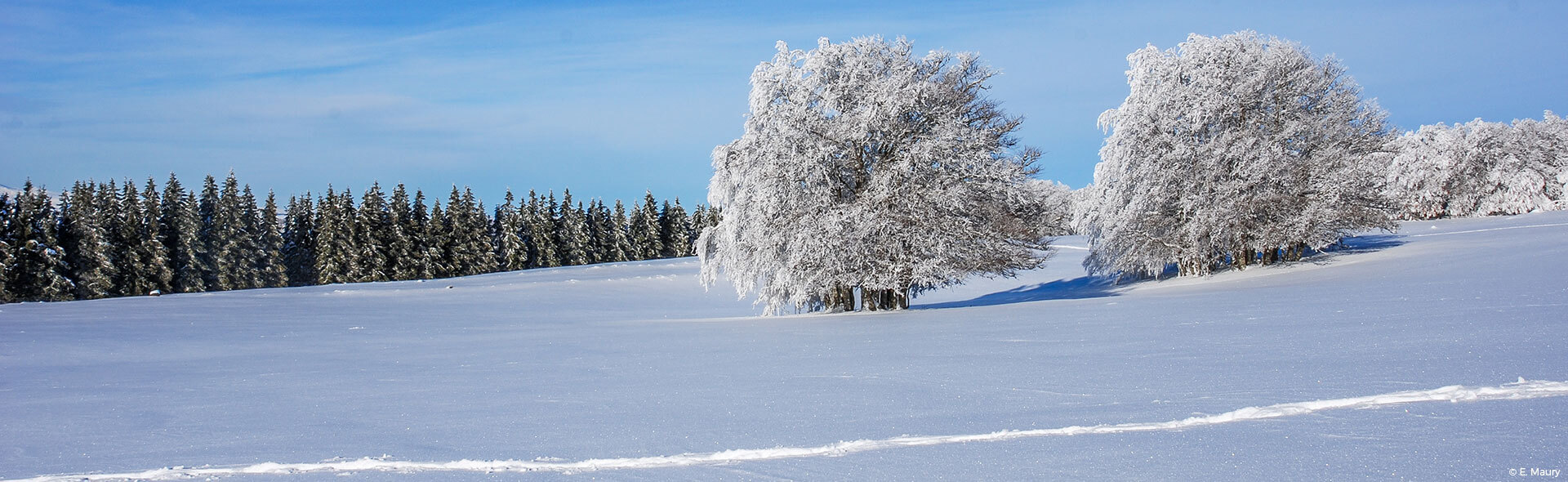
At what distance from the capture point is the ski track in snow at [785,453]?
5707 millimetres

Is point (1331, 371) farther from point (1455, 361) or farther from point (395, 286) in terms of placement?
point (395, 286)

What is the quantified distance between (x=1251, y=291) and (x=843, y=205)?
968 cm

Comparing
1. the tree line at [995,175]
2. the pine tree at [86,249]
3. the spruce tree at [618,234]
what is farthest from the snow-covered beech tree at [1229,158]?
the spruce tree at [618,234]

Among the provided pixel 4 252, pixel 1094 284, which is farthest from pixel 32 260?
pixel 1094 284

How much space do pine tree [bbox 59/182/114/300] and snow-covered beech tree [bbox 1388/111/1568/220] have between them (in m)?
89.2

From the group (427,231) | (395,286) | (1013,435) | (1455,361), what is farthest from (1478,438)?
(427,231)

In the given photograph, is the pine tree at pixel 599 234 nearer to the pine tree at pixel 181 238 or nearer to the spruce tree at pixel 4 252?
the pine tree at pixel 181 238

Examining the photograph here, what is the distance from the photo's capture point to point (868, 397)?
802 centimetres

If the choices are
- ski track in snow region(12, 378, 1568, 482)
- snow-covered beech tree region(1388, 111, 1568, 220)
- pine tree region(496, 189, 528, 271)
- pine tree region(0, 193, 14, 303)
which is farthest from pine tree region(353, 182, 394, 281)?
snow-covered beech tree region(1388, 111, 1568, 220)

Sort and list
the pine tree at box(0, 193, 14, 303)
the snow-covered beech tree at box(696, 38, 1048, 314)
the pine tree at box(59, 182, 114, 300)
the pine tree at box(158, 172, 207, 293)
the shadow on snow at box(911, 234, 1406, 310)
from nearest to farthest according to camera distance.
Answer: the snow-covered beech tree at box(696, 38, 1048, 314), the shadow on snow at box(911, 234, 1406, 310), the pine tree at box(0, 193, 14, 303), the pine tree at box(59, 182, 114, 300), the pine tree at box(158, 172, 207, 293)

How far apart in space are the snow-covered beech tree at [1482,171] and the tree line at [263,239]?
2171 inches

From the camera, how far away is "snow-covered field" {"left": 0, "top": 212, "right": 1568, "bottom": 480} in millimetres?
A: 5488

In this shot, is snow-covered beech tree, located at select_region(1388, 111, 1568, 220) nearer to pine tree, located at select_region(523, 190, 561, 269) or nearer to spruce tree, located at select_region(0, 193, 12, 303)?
pine tree, located at select_region(523, 190, 561, 269)

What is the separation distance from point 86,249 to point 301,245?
60.6 ft
